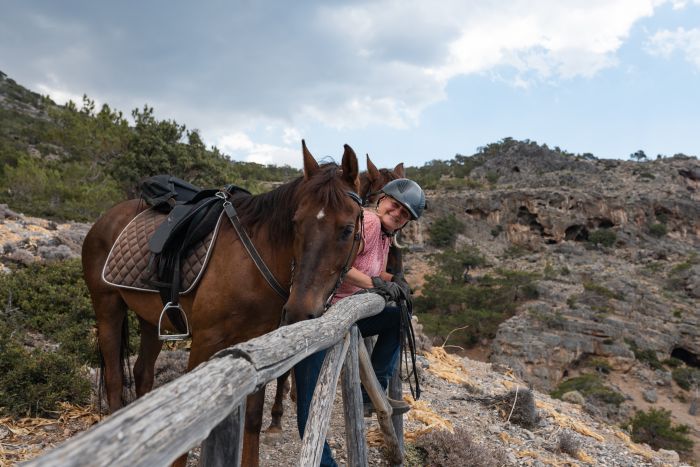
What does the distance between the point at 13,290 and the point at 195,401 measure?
22.1 feet

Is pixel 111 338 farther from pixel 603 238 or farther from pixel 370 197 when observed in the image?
pixel 603 238

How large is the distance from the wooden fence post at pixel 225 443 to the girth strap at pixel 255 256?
3.88ft

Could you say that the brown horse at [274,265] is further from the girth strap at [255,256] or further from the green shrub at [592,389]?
the green shrub at [592,389]

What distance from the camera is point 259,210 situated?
2.85 m

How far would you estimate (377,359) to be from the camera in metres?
3.45

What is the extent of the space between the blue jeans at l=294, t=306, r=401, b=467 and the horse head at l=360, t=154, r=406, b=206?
1.00m

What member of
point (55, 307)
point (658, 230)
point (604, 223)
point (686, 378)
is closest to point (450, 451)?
point (55, 307)

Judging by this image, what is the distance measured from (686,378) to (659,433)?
10026 millimetres

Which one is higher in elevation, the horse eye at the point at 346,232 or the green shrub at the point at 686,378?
the horse eye at the point at 346,232

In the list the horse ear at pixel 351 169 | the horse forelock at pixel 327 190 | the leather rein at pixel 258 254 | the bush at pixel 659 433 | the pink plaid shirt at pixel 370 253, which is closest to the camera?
the horse forelock at pixel 327 190

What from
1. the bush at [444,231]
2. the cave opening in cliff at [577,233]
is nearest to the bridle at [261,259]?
the bush at [444,231]

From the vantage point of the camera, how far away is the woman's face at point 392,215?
3047 mm

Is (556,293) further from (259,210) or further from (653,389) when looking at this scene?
(259,210)

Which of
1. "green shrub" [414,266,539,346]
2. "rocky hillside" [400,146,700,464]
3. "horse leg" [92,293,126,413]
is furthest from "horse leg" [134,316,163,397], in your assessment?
"green shrub" [414,266,539,346]
